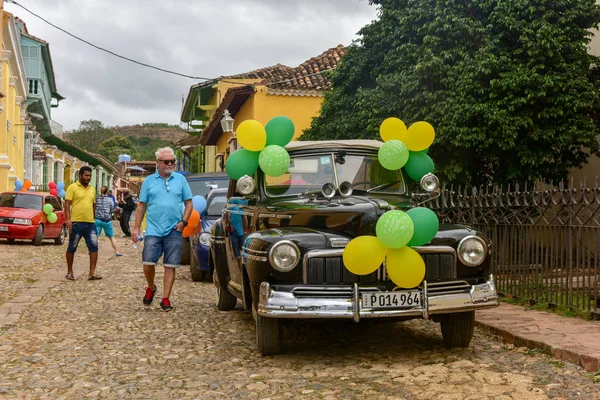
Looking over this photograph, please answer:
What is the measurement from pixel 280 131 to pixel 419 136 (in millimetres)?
1307

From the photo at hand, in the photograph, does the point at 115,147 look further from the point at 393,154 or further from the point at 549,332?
the point at 549,332

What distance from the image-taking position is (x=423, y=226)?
551 centimetres

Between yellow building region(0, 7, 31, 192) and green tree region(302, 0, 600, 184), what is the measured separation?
1730cm

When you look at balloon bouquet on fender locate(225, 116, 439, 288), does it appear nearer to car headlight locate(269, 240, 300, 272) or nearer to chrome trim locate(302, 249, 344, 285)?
chrome trim locate(302, 249, 344, 285)

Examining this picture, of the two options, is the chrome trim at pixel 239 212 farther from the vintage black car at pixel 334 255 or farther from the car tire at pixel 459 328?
the car tire at pixel 459 328

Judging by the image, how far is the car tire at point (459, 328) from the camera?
607cm

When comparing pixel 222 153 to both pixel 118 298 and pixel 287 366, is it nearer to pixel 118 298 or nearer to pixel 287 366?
pixel 118 298

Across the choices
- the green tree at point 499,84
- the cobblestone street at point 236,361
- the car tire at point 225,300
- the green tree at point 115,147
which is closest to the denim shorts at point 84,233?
the cobblestone street at point 236,361

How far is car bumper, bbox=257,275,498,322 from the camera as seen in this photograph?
536 centimetres

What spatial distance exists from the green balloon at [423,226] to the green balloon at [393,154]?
3.82 ft

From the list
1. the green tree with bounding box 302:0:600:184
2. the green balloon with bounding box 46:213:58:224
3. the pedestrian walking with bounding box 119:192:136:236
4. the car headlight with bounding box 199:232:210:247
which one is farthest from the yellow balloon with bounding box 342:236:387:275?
the pedestrian walking with bounding box 119:192:136:236

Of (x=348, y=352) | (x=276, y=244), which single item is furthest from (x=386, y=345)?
(x=276, y=244)

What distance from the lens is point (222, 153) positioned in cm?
3778

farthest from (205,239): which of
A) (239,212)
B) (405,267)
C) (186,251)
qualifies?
(405,267)
